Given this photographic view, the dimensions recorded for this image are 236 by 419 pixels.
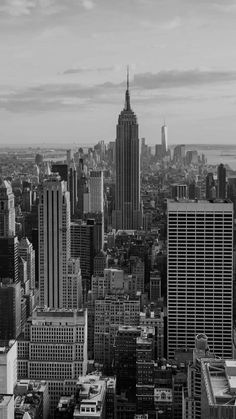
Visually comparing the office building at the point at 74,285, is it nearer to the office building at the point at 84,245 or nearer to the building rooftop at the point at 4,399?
the office building at the point at 84,245

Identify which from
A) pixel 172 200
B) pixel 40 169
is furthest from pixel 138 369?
pixel 40 169

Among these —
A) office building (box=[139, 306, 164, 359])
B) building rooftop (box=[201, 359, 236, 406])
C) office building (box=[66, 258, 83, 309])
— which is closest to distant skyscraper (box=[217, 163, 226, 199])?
office building (box=[139, 306, 164, 359])

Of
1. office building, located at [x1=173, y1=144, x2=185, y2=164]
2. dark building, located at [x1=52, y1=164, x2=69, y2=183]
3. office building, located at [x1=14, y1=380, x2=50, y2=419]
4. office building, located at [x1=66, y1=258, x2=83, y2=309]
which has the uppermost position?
office building, located at [x1=173, y1=144, x2=185, y2=164]

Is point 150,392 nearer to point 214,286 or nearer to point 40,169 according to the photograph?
point 214,286

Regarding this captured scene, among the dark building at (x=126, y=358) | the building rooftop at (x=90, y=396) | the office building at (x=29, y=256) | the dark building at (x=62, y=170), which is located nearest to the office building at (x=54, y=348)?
the building rooftop at (x=90, y=396)

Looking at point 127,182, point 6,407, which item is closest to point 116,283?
point 127,182

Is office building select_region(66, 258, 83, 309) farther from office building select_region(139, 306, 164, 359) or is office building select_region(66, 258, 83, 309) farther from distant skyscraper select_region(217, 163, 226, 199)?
distant skyscraper select_region(217, 163, 226, 199)

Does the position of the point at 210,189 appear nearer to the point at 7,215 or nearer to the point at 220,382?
the point at 7,215
